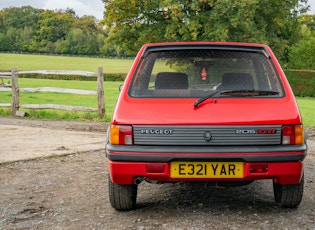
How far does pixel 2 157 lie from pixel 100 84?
6.37 metres

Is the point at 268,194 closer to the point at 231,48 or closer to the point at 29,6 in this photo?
the point at 231,48

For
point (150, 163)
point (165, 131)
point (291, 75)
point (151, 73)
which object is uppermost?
point (151, 73)

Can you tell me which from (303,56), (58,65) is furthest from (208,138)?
(58,65)

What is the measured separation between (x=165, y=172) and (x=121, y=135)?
491 millimetres

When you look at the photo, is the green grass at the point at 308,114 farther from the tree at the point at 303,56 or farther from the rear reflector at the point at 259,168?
the tree at the point at 303,56

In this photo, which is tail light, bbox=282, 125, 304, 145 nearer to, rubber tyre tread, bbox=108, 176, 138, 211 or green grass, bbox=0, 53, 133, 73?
rubber tyre tread, bbox=108, 176, 138, 211

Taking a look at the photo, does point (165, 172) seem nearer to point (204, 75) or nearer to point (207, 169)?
point (207, 169)

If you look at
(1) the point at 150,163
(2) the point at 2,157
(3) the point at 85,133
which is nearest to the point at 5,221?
(1) the point at 150,163

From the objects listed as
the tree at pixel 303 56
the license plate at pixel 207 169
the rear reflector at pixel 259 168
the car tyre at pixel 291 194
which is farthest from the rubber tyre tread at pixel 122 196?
the tree at pixel 303 56

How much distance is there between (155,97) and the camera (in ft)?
15.2

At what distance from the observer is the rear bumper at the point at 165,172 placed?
4238 mm

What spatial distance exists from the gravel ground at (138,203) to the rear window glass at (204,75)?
104 cm

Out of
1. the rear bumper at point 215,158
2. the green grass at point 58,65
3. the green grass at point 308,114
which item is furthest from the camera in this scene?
the green grass at point 58,65

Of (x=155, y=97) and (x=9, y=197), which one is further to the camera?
(x=9, y=197)
